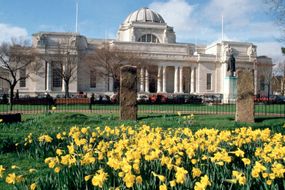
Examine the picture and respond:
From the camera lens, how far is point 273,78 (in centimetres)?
7556

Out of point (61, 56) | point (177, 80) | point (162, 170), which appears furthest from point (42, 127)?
point (177, 80)

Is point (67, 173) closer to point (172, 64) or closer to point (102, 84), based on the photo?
point (102, 84)

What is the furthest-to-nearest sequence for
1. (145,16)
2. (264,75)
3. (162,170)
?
(145,16), (264,75), (162,170)

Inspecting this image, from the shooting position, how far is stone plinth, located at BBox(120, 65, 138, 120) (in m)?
14.7

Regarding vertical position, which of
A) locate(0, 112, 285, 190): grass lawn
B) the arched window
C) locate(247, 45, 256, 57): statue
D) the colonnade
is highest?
the arched window

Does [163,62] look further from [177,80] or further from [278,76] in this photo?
[278,76]

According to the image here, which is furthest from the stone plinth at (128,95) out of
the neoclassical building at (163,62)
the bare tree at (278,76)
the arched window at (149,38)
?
the bare tree at (278,76)

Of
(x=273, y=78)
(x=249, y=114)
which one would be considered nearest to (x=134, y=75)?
(x=249, y=114)

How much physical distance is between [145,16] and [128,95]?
7044 cm

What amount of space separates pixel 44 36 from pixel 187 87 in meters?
32.6

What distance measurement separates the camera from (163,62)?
2717 inches

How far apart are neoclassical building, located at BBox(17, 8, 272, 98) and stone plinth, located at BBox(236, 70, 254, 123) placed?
155ft

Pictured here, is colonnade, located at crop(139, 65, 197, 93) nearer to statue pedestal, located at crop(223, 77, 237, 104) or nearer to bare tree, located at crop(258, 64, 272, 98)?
bare tree, located at crop(258, 64, 272, 98)

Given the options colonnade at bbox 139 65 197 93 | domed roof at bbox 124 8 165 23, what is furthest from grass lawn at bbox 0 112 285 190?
domed roof at bbox 124 8 165 23
